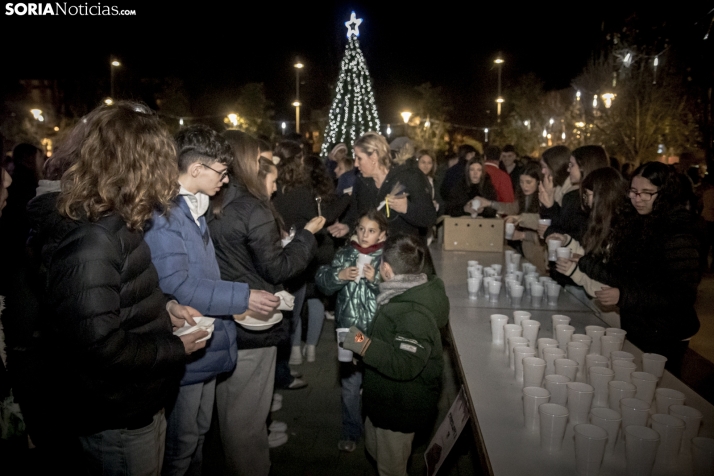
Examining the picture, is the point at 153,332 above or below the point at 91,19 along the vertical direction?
below

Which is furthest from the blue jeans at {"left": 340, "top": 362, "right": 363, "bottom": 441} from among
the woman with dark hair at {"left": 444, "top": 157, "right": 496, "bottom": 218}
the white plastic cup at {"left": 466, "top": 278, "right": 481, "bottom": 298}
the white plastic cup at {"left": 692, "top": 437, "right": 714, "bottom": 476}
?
the woman with dark hair at {"left": 444, "top": 157, "right": 496, "bottom": 218}

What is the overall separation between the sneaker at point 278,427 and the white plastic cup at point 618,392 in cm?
280

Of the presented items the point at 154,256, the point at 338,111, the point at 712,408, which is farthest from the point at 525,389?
the point at 338,111

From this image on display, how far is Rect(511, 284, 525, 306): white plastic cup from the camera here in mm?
3705

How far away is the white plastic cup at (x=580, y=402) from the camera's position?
184cm

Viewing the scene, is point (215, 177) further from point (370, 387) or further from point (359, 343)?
point (370, 387)

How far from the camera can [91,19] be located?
419 inches

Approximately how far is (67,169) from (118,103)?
0.33m

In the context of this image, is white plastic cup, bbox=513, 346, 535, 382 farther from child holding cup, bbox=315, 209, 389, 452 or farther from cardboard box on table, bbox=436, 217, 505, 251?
cardboard box on table, bbox=436, 217, 505, 251

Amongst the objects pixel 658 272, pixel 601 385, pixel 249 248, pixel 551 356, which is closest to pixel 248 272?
pixel 249 248

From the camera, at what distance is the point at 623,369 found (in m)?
2.09

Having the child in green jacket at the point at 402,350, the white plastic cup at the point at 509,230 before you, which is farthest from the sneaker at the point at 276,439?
the white plastic cup at the point at 509,230

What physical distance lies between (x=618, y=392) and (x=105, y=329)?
1.85m

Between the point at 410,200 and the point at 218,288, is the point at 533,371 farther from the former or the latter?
the point at 410,200
